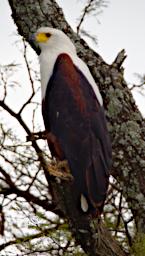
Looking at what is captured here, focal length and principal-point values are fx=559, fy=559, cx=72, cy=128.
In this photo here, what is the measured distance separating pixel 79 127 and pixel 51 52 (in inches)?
18.1

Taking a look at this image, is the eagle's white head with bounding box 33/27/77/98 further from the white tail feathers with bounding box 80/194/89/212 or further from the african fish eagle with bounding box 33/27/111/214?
the white tail feathers with bounding box 80/194/89/212

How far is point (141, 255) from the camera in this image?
2.17 metres

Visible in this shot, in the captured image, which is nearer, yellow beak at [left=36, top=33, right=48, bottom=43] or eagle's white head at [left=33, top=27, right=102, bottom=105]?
eagle's white head at [left=33, top=27, right=102, bottom=105]

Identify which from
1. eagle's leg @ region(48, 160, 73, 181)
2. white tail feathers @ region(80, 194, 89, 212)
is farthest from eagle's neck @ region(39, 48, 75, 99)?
white tail feathers @ region(80, 194, 89, 212)

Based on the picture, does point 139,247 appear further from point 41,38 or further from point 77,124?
point 41,38

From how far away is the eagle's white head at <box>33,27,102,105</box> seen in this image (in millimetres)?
2320

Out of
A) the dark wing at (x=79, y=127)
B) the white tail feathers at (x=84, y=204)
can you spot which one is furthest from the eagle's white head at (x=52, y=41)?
the white tail feathers at (x=84, y=204)

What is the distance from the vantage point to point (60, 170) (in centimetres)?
212

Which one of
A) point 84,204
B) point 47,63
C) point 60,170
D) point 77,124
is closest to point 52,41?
point 47,63

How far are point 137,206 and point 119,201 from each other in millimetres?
267

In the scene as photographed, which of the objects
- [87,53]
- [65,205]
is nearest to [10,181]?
[87,53]

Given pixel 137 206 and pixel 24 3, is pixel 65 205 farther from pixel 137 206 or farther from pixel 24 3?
pixel 24 3

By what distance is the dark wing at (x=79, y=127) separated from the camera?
2.04 meters

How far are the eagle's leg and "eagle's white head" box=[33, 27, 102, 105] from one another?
32 centimetres
